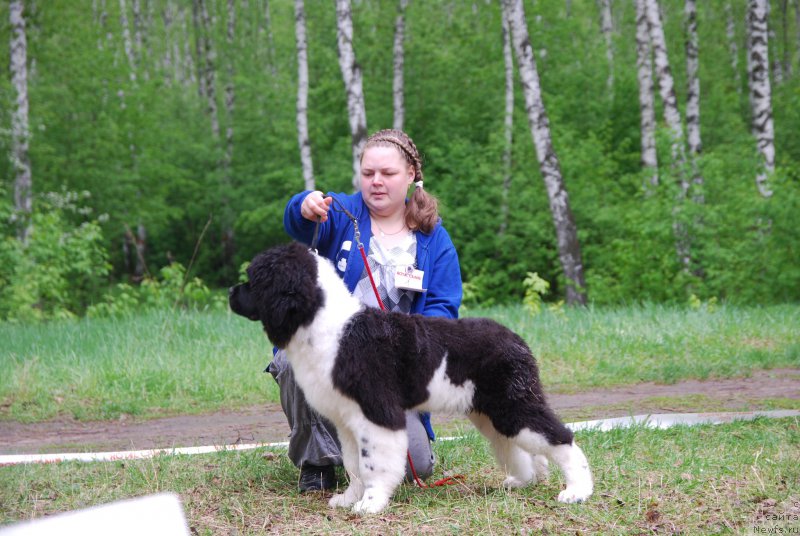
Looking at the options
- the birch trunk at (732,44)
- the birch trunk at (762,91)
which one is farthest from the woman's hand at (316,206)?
the birch trunk at (732,44)

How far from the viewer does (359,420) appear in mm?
3936

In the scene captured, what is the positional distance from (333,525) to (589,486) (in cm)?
134

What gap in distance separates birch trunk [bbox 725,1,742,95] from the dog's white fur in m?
31.6

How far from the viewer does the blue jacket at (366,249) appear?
459 cm

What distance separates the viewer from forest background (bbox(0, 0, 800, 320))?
52.3 feet

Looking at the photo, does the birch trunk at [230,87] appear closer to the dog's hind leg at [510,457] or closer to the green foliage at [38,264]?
the green foliage at [38,264]

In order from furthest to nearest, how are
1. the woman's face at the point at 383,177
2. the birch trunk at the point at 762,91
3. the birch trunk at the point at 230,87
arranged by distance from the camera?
the birch trunk at the point at 230,87
the birch trunk at the point at 762,91
the woman's face at the point at 383,177

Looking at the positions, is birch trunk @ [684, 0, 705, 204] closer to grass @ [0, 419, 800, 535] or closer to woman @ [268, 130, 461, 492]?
grass @ [0, 419, 800, 535]

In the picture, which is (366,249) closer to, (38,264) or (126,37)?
(38,264)

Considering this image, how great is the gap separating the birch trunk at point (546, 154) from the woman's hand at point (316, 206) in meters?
12.4

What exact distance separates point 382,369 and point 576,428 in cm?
251

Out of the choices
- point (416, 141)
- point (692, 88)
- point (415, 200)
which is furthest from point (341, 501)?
point (416, 141)

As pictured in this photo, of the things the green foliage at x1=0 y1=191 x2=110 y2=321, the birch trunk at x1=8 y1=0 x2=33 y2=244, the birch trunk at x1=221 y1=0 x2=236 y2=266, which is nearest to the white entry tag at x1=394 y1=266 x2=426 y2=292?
the green foliage at x1=0 y1=191 x2=110 y2=321

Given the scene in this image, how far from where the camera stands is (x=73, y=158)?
2531cm
